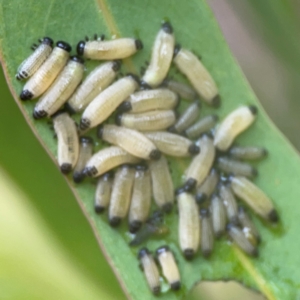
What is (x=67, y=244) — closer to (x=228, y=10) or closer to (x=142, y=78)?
(x=142, y=78)

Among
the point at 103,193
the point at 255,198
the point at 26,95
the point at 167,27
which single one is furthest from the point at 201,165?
the point at 26,95

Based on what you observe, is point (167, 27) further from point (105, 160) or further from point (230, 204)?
point (230, 204)

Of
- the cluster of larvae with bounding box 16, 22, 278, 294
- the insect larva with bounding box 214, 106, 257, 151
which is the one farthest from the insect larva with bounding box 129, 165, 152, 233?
the insect larva with bounding box 214, 106, 257, 151

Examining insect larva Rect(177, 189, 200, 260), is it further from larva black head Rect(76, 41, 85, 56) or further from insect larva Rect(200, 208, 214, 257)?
larva black head Rect(76, 41, 85, 56)

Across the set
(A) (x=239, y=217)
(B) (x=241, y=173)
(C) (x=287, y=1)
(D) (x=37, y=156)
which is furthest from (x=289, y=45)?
(D) (x=37, y=156)

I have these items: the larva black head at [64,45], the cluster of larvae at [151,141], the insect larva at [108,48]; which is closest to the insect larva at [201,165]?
the cluster of larvae at [151,141]

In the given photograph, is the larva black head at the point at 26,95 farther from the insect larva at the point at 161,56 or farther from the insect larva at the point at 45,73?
the insect larva at the point at 161,56
